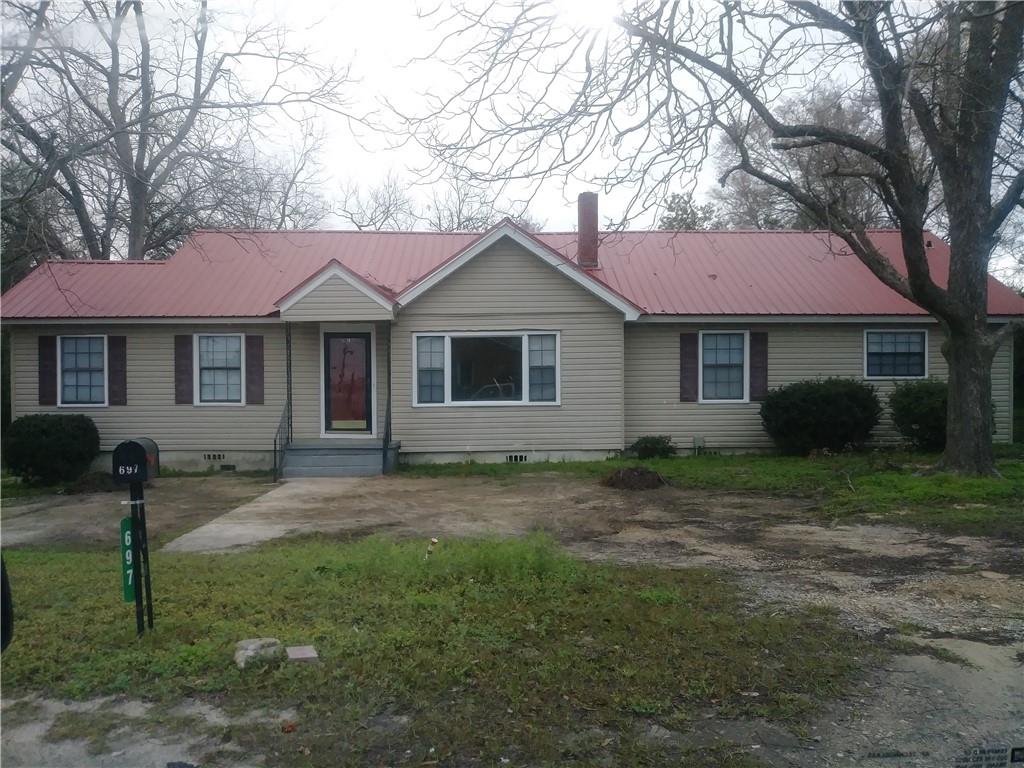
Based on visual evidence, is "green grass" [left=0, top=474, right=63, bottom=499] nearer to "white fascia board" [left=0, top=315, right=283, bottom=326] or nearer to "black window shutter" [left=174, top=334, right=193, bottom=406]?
"black window shutter" [left=174, top=334, right=193, bottom=406]

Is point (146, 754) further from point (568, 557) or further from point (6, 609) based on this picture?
point (568, 557)

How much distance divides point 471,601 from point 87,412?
1475 cm

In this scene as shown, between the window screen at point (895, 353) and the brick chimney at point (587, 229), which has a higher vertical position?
the brick chimney at point (587, 229)

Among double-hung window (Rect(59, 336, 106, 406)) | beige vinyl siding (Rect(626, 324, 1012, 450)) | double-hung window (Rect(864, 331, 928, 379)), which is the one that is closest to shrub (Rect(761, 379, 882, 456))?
beige vinyl siding (Rect(626, 324, 1012, 450))

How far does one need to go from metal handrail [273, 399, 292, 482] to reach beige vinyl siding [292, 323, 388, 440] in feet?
0.49

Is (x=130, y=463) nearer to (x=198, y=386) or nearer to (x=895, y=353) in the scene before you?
(x=198, y=386)

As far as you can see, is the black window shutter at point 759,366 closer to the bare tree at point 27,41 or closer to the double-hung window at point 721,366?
the double-hung window at point 721,366

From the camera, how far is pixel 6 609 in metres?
3.90

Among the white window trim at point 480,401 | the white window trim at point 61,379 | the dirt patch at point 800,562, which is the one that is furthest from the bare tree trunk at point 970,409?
the white window trim at point 61,379

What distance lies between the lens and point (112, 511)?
13961mm

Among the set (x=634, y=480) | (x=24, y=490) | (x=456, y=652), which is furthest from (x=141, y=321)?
(x=456, y=652)

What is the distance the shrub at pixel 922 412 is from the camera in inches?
710

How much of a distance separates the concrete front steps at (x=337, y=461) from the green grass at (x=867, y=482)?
0.60 metres

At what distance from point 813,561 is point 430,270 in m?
12.0
